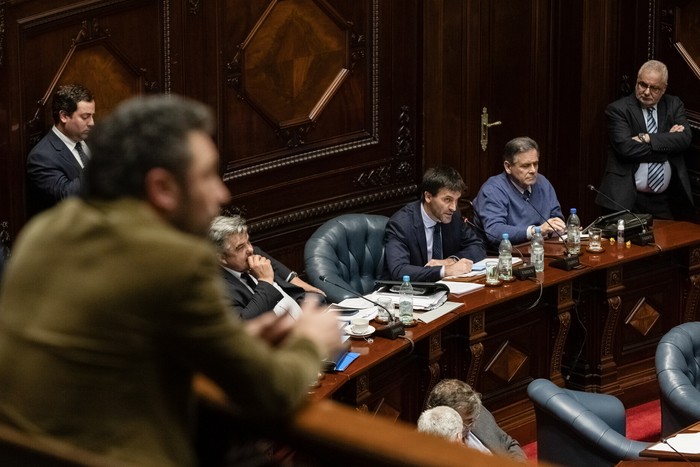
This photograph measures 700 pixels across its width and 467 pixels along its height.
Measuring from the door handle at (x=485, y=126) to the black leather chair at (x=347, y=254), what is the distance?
170 cm

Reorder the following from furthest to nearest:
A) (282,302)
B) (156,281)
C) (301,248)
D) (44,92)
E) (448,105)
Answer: (448,105), (301,248), (44,92), (282,302), (156,281)

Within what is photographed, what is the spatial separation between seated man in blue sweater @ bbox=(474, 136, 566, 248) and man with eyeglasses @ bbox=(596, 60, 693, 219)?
86 centimetres

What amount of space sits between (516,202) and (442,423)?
7.99 feet

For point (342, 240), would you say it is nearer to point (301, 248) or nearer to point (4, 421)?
point (301, 248)

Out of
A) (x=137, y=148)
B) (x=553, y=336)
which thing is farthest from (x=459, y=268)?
(x=137, y=148)

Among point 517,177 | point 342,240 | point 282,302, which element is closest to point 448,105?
point 517,177

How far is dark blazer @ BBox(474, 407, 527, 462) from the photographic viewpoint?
483 cm

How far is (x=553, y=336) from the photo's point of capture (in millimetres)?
6250

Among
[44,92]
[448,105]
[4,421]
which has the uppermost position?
[4,421]

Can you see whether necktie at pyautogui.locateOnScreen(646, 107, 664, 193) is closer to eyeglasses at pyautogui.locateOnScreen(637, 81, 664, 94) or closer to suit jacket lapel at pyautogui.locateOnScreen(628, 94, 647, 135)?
suit jacket lapel at pyautogui.locateOnScreen(628, 94, 647, 135)

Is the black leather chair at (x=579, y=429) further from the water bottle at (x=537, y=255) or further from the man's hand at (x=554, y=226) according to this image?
the man's hand at (x=554, y=226)

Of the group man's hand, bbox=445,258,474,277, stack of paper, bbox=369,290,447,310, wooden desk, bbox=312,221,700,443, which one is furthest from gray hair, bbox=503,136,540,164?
stack of paper, bbox=369,290,447,310

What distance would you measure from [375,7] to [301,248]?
144 cm

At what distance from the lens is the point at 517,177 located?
6.56m
